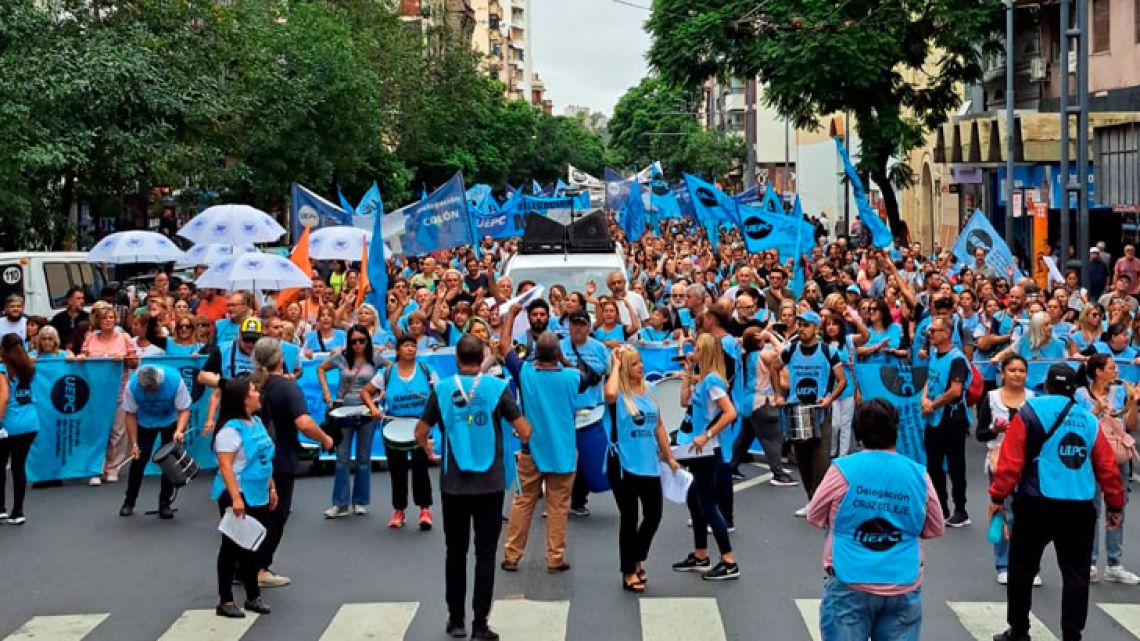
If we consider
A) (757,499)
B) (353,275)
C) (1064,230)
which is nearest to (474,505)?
(757,499)

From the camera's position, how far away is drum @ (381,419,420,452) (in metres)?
11.5

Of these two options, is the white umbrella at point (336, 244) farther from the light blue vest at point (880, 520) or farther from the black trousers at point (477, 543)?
the light blue vest at point (880, 520)

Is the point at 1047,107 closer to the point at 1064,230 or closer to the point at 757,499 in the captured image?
the point at 1064,230

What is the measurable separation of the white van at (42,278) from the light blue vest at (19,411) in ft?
31.6

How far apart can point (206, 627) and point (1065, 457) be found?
4.72 m

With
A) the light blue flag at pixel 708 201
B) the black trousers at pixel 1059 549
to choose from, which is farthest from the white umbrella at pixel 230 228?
the black trousers at pixel 1059 549

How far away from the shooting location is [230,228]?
20984 mm

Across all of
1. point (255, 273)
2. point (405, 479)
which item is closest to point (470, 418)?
point (405, 479)

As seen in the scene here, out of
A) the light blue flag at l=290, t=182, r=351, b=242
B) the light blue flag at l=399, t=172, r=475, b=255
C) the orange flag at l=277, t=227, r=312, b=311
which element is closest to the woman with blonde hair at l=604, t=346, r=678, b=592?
the orange flag at l=277, t=227, r=312, b=311

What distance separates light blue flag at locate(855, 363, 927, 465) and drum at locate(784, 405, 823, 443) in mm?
2019

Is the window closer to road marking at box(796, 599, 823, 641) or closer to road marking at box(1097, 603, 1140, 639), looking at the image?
road marking at box(1097, 603, 1140, 639)

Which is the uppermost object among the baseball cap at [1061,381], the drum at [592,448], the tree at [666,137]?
the tree at [666,137]

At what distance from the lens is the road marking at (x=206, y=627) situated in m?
9.08

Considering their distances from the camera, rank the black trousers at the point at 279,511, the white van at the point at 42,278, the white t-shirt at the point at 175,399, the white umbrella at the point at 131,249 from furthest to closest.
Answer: the white umbrella at the point at 131,249
the white van at the point at 42,278
the white t-shirt at the point at 175,399
the black trousers at the point at 279,511
